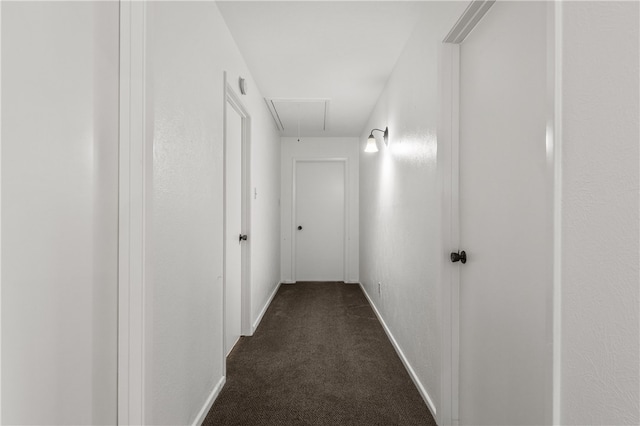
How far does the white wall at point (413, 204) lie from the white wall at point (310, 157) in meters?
1.82

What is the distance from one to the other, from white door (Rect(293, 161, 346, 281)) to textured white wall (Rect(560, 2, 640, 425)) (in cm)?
468

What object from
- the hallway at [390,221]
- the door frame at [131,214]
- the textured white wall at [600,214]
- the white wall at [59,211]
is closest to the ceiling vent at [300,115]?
the hallway at [390,221]

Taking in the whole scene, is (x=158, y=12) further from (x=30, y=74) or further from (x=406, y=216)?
(x=406, y=216)

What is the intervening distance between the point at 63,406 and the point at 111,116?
90 centimetres

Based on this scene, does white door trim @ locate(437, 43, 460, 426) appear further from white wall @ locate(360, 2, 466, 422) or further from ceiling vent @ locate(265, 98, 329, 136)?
ceiling vent @ locate(265, 98, 329, 136)

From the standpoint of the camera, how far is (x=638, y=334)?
2.22 feet

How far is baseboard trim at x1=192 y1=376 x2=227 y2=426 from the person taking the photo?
5.81 feet

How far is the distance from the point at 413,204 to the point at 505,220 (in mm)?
992

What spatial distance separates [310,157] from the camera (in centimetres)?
545

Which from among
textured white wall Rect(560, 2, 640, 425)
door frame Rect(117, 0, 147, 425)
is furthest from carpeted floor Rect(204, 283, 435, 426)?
textured white wall Rect(560, 2, 640, 425)

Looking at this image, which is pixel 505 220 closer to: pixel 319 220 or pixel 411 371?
pixel 411 371

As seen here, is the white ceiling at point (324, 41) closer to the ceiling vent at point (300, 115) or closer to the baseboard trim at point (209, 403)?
the ceiling vent at point (300, 115)

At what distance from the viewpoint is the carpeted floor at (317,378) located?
1877 millimetres

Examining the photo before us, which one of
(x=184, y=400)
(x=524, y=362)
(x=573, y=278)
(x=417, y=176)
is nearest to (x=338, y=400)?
(x=184, y=400)
